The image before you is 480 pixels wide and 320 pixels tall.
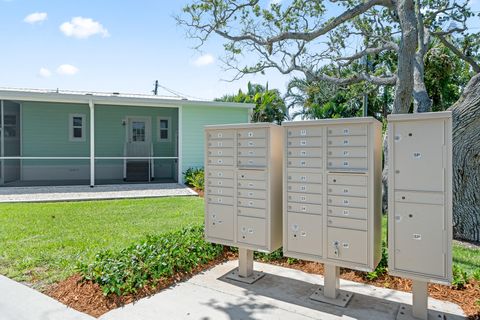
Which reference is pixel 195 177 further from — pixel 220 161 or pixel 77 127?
pixel 220 161

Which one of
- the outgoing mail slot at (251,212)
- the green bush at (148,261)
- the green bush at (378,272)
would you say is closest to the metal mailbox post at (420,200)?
the green bush at (378,272)

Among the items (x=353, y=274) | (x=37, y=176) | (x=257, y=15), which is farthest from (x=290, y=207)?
(x=37, y=176)

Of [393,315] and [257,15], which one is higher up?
[257,15]

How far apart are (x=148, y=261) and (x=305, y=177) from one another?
197 centimetres

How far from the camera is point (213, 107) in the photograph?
13.5 meters

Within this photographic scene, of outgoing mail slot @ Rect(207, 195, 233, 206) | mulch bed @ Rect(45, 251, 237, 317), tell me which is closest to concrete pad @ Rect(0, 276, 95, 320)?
mulch bed @ Rect(45, 251, 237, 317)

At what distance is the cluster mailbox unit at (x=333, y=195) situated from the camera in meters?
3.04

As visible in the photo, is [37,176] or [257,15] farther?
[37,176]

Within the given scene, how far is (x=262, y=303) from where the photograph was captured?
10.7 feet

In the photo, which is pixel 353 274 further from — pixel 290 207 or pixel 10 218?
pixel 10 218

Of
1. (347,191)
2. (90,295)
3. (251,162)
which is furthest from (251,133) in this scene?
(90,295)

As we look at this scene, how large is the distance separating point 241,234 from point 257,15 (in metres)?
7.85

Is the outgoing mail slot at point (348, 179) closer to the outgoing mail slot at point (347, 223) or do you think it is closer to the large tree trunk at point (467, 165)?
the outgoing mail slot at point (347, 223)

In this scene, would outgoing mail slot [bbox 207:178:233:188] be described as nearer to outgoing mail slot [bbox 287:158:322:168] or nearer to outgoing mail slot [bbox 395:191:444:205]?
outgoing mail slot [bbox 287:158:322:168]
